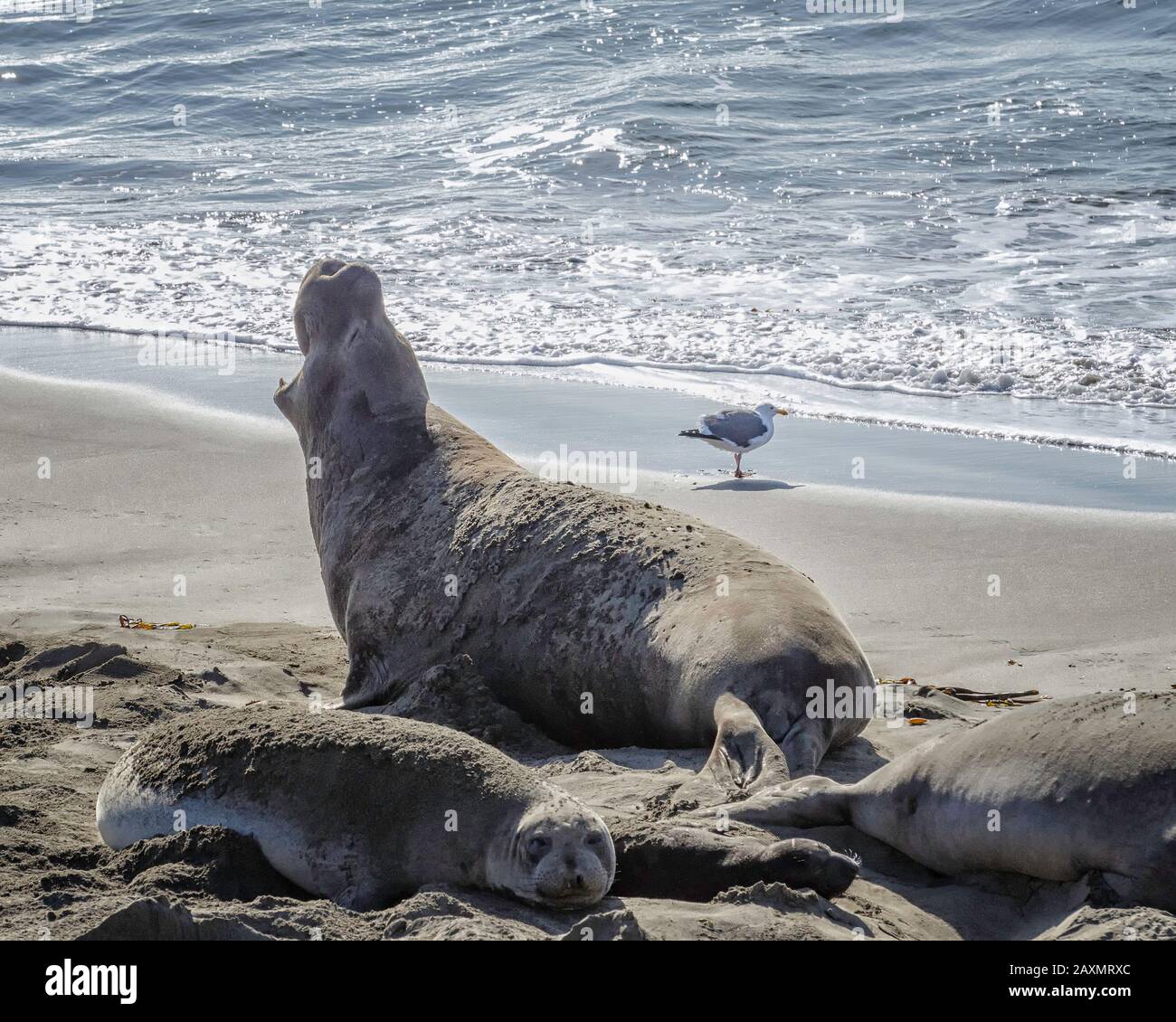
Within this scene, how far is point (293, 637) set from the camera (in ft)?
21.4

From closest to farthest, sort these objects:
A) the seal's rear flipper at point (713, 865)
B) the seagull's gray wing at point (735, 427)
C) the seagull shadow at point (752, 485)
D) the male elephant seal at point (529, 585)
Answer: the seal's rear flipper at point (713, 865)
the male elephant seal at point (529, 585)
the seagull shadow at point (752, 485)
the seagull's gray wing at point (735, 427)

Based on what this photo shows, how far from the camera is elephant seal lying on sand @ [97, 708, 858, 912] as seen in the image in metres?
3.23

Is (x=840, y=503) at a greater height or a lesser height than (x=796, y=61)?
lesser

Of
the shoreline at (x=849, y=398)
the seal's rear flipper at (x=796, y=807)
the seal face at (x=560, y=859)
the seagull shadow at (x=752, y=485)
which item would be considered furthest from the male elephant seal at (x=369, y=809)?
the shoreline at (x=849, y=398)

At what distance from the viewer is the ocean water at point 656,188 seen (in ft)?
37.6

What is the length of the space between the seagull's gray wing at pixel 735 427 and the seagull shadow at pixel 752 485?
0.72 ft

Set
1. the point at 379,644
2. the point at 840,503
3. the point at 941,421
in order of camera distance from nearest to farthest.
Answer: the point at 379,644, the point at 840,503, the point at 941,421

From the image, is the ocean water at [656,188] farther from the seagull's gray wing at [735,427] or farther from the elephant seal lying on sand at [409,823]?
the elephant seal lying on sand at [409,823]

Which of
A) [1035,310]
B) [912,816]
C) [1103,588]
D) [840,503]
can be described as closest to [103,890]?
[912,816]

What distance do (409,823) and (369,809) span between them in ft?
0.38

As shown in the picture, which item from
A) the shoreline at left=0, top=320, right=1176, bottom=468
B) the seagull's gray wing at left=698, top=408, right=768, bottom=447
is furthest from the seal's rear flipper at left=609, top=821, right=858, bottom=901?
the shoreline at left=0, top=320, right=1176, bottom=468

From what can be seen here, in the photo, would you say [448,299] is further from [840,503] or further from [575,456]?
[840,503]

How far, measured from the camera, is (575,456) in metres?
8.93

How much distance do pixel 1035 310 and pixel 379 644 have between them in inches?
317
